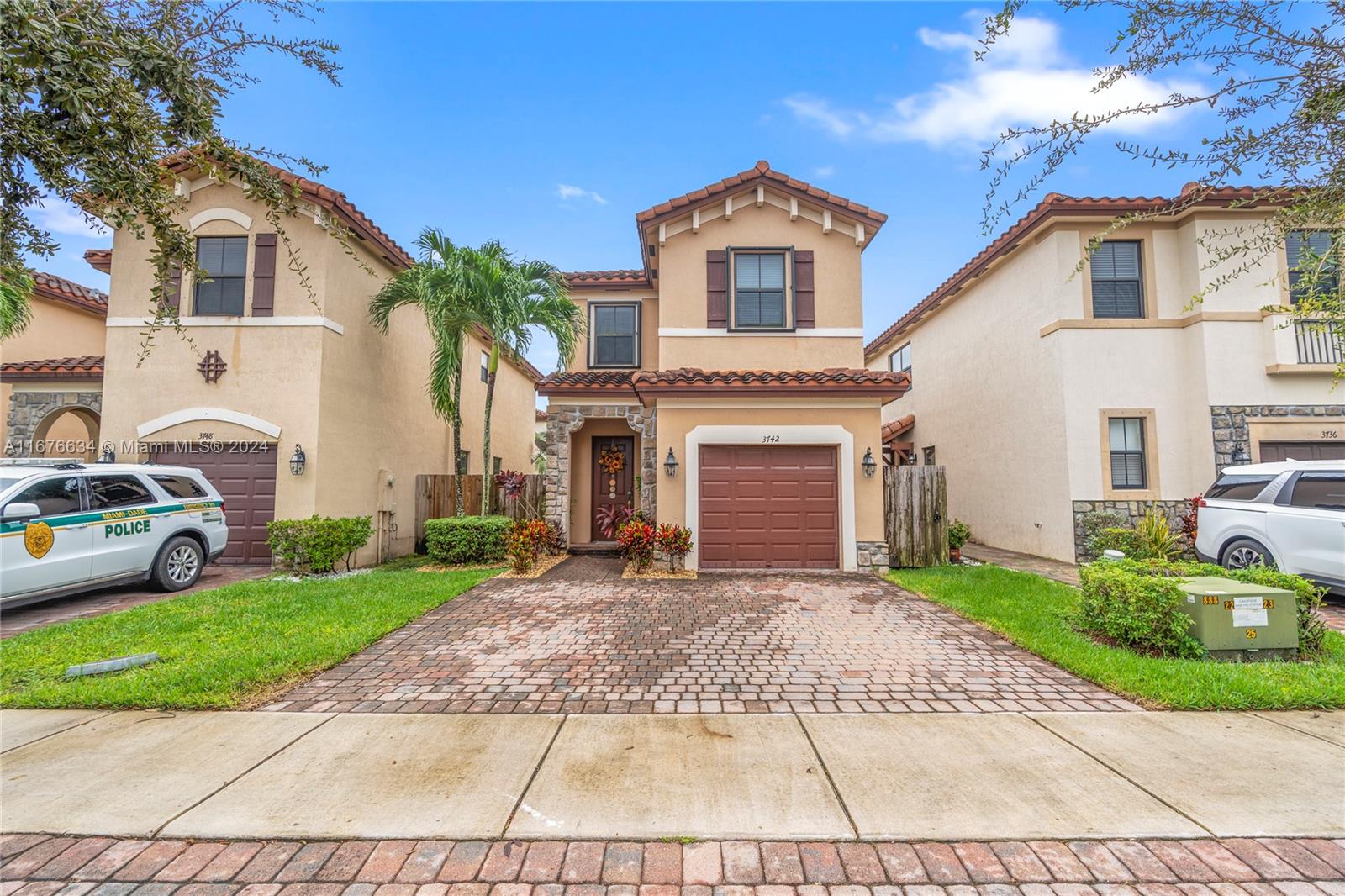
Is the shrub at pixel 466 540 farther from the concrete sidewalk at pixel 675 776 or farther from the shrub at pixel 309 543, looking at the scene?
the concrete sidewalk at pixel 675 776

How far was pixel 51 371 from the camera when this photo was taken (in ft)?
38.7

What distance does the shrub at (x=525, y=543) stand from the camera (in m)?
9.91

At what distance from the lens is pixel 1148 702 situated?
4.22 m

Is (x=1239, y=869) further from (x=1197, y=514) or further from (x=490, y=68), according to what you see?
(x=490, y=68)

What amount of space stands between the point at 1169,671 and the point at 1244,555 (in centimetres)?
536

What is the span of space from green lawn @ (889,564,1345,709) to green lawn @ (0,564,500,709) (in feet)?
22.2

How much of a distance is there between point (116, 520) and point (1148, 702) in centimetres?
1172

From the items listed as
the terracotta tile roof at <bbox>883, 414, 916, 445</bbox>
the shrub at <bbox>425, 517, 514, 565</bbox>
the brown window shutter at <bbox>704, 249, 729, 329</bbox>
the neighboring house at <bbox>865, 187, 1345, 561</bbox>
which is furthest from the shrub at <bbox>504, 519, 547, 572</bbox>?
the terracotta tile roof at <bbox>883, 414, 916, 445</bbox>

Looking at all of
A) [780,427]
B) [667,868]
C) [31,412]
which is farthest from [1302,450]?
[31,412]

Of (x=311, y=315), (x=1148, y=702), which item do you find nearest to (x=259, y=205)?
(x=311, y=315)

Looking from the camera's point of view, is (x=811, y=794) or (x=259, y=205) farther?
(x=259, y=205)

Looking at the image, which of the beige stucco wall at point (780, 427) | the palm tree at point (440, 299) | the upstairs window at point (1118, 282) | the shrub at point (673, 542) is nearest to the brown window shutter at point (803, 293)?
the beige stucco wall at point (780, 427)

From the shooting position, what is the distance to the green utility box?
16.8 feet

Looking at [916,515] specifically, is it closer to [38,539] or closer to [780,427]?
[780,427]
